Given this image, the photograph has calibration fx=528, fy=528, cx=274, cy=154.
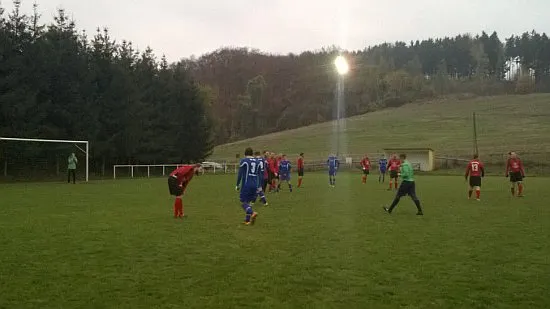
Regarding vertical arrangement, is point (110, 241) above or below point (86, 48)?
below

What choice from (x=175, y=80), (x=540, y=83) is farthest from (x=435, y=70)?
(x=175, y=80)

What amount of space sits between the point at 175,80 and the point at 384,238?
45.1 m

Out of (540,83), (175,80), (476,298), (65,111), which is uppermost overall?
(540,83)

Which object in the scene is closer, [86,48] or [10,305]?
[10,305]

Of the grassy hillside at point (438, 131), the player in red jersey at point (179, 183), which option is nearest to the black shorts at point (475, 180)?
the player in red jersey at point (179, 183)

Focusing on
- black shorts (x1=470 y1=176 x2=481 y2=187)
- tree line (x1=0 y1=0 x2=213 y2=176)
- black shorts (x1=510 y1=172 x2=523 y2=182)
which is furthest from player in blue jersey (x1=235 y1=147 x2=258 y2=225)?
tree line (x1=0 y1=0 x2=213 y2=176)

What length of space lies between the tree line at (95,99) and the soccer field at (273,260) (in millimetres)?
21465

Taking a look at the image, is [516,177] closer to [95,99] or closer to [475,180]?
[475,180]

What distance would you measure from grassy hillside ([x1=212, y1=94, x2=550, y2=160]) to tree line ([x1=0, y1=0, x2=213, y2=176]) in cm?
3003

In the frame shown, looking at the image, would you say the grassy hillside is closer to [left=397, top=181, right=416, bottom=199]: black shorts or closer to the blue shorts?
[left=397, top=181, right=416, bottom=199]: black shorts

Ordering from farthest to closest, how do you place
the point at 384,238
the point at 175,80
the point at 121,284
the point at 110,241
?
1. the point at 175,80
2. the point at 384,238
3. the point at 110,241
4. the point at 121,284

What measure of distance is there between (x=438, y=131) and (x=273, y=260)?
291ft

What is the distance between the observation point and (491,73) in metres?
138

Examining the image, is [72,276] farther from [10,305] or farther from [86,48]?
[86,48]
